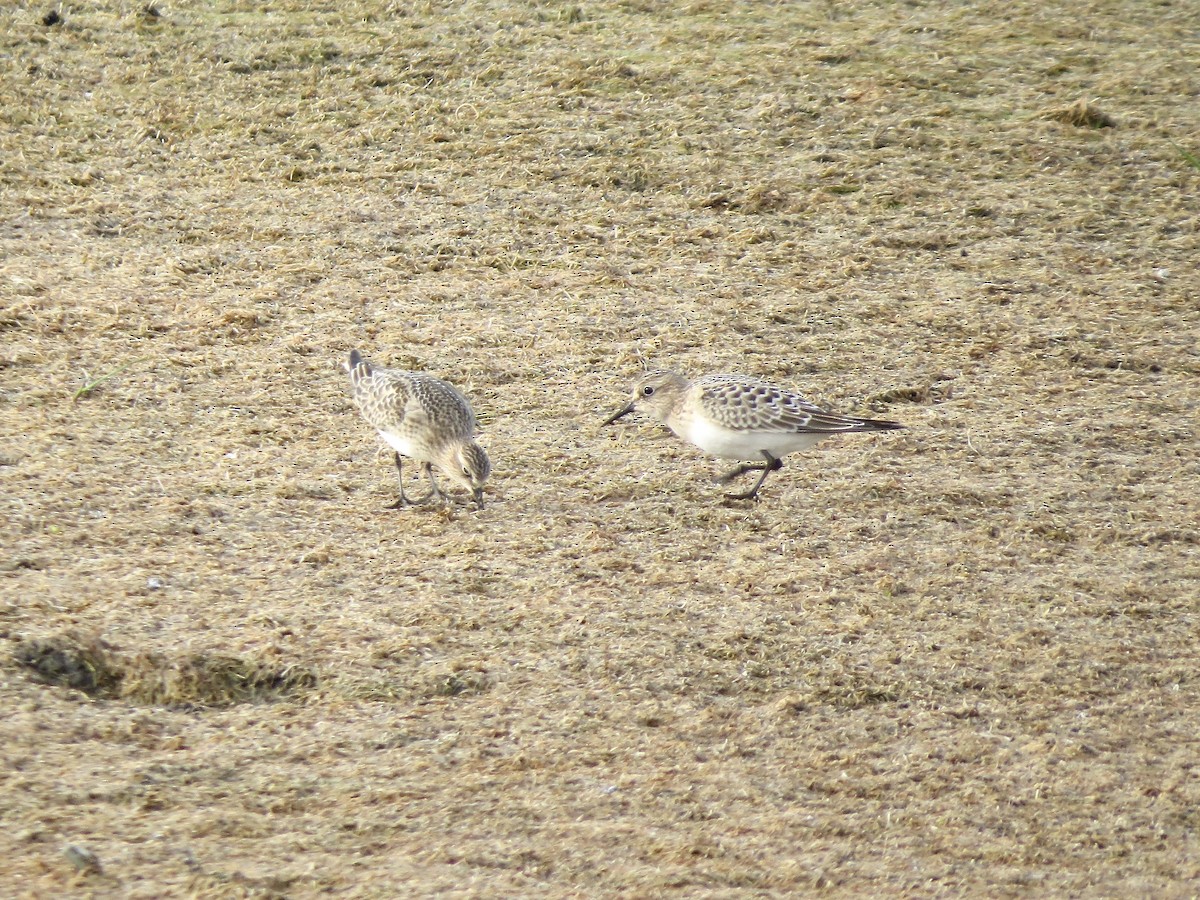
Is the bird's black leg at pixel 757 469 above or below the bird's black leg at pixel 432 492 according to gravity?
below

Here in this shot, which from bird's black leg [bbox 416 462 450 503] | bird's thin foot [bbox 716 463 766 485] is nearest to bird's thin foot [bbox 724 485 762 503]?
bird's thin foot [bbox 716 463 766 485]

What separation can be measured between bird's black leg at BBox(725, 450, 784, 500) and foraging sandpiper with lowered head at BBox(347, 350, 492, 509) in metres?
1.04

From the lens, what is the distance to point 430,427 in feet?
19.8

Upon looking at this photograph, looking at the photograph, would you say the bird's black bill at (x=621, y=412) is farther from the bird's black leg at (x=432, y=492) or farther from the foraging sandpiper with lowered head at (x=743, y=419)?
the bird's black leg at (x=432, y=492)

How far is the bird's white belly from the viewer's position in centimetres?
623

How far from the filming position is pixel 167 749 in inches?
176

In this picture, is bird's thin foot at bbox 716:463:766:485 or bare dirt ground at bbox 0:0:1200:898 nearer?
bare dirt ground at bbox 0:0:1200:898

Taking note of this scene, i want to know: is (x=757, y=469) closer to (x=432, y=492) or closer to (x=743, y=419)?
(x=743, y=419)

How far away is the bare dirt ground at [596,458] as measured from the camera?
432 cm

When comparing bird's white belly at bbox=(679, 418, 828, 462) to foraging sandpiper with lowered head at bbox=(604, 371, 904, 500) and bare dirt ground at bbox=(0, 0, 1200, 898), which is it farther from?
bare dirt ground at bbox=(0, 0, 1200, 898)

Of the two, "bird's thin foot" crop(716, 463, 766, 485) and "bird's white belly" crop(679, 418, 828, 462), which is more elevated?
"bird's white belly" crop(679, 418, 828, 462)

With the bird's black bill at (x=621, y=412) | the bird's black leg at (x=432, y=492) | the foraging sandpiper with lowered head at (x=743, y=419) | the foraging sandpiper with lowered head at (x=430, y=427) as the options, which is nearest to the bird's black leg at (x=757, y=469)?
the foraging sandpiper with lowered head at (x=743, y=419)

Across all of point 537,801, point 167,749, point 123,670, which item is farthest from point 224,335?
point 537,801

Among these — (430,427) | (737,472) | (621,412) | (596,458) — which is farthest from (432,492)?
(737,472)
